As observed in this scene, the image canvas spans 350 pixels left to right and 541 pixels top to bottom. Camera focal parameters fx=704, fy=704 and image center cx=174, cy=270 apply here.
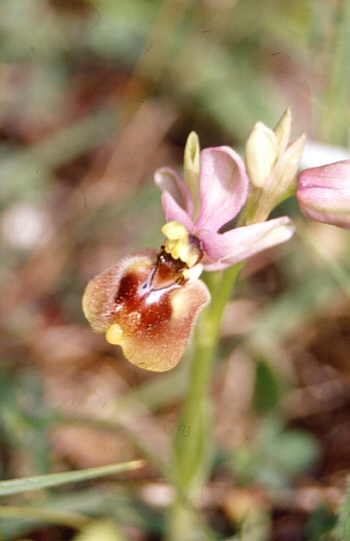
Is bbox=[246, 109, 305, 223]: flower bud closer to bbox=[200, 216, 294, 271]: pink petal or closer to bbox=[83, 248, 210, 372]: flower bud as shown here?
bbox=[200, 216, 294, 271]: pink petal

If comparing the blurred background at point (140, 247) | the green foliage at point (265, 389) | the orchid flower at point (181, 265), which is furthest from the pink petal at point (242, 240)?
the green foliage at point (265, 389)

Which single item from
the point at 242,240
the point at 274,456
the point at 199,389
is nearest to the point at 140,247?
the point at 274,456

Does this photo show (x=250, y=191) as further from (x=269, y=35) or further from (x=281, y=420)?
(x=269, y=35)

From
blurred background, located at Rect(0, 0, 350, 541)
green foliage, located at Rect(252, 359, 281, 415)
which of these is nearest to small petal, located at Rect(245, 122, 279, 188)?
blurred background, located at Rect(0, 0, 350, 541)

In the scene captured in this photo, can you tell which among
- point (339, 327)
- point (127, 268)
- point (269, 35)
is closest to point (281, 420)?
point (339, 327)

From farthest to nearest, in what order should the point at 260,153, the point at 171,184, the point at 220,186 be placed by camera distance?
the point at 171,184, the point at 220,186, the point at 260,153

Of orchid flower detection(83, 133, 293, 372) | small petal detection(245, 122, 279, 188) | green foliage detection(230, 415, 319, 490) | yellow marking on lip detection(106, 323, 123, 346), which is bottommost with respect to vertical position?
green foliage detection(230, 415, 319, 490)

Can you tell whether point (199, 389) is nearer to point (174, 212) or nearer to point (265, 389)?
point (174, 212)
